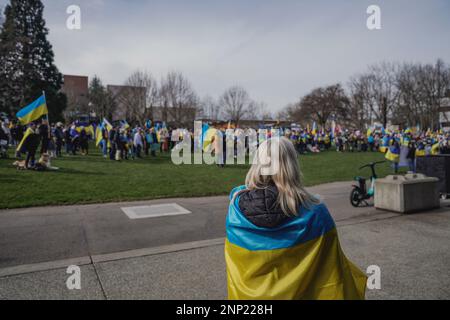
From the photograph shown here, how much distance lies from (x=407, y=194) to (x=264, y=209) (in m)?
7.25

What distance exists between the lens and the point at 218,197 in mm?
10312

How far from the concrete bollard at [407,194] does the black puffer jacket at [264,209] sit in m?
7.03

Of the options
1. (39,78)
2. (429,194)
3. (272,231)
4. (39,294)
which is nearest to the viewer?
(272,231)

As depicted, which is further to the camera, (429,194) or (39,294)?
(429,194)

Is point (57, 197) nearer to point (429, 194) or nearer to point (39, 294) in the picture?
point (39, 294)

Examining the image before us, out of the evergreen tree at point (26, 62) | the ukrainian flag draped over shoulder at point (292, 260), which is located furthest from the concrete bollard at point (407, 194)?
the evergreen tree at point (26, 62)

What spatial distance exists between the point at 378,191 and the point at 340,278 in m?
7.05

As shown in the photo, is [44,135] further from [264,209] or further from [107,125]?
[264,209]

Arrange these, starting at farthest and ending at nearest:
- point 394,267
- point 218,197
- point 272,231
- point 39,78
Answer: point 39,78 < point 218,197 < point 394,267 < point 272,231

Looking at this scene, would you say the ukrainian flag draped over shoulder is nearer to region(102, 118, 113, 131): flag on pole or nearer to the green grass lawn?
the green grass lawn

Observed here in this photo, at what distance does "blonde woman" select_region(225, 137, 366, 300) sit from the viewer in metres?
2.28

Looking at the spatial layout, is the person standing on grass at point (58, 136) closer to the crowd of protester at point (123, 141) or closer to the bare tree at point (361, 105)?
the crowd of protester at point (123, 141)

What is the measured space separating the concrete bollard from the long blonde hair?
6.83 m

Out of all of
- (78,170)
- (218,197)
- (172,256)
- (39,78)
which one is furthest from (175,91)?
(172,256)
